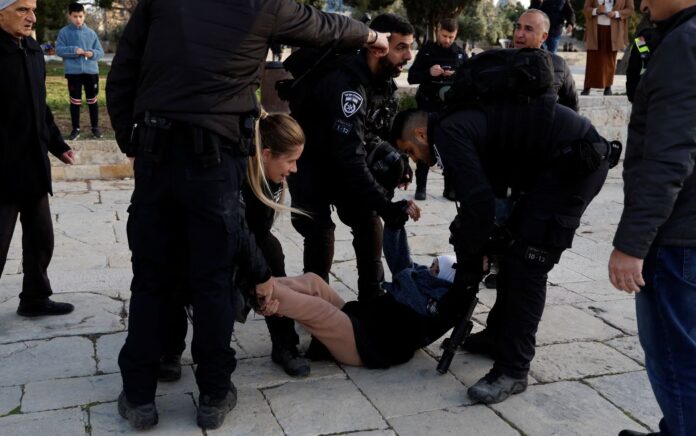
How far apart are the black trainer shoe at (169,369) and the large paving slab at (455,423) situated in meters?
1.04

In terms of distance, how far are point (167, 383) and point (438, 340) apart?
1.43 metres

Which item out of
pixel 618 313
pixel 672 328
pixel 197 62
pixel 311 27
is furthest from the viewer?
pixel 618 313

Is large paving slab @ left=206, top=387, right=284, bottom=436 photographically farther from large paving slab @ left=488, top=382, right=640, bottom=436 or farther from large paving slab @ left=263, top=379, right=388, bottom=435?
large paving slab @ left=488, top=382, right=640, bottom=436

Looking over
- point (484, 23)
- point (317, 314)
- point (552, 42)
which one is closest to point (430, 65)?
point (552, 42)

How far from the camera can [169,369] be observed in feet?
11.4

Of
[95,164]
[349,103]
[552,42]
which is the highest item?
[552,42]

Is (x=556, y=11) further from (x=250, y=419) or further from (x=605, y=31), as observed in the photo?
(x=250, y=419)

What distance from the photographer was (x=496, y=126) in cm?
318

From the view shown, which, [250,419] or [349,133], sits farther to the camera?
[349,133]

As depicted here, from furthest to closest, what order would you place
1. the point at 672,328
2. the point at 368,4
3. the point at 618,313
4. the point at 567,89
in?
1. the point at 368,4
2. the point at 567,89
3. the point at 618,313
4. the point at 672,328

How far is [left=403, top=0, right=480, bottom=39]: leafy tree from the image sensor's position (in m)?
28.5

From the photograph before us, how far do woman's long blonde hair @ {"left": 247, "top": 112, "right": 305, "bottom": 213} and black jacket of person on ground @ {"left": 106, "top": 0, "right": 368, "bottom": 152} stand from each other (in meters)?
0.36

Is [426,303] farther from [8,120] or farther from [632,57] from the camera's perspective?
[632,57]

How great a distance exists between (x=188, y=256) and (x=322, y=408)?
0.88 m
